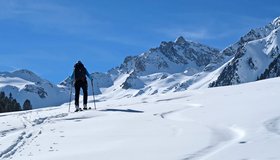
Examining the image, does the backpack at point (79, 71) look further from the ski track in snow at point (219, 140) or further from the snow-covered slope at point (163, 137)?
the ski track in snow at point (219, 140)

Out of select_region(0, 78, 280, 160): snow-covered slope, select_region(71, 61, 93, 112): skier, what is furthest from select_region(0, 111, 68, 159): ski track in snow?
select_region(71, 61, 93, 112): skier

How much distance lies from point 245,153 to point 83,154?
309 cm

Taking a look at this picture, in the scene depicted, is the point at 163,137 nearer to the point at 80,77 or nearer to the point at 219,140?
the point at 219,140

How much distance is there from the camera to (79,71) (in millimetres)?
23250

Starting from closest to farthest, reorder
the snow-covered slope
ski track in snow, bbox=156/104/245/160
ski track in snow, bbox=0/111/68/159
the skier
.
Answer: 1. ski track in snow, bbox=156/104/245/160
2. the snow-covered slope
3. ski track in snow, bbox=0/111/68/159
4. the skier

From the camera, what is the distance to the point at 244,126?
11.5m

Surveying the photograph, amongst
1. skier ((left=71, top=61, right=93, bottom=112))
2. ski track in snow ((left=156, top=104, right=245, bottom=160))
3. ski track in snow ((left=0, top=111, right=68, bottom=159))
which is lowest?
ski track in snow ((left=156, top=104, right=245, bottom=160))

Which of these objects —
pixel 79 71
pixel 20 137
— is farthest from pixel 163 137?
pixel 79 71

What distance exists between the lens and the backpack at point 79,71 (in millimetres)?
23234

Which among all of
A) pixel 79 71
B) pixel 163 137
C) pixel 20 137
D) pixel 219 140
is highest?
pixel 79 71

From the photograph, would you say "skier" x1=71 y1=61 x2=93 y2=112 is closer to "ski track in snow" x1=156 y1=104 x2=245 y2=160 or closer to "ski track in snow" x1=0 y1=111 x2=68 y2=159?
"ski track in snow" x1=0 y1=111 x2=68 y2=159

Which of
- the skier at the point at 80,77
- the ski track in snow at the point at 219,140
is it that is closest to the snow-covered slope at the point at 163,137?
the ski track in snow at the point at 219,140

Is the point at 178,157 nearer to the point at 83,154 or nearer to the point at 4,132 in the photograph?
the point at 83,154

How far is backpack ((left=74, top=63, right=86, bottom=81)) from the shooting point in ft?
76.2
